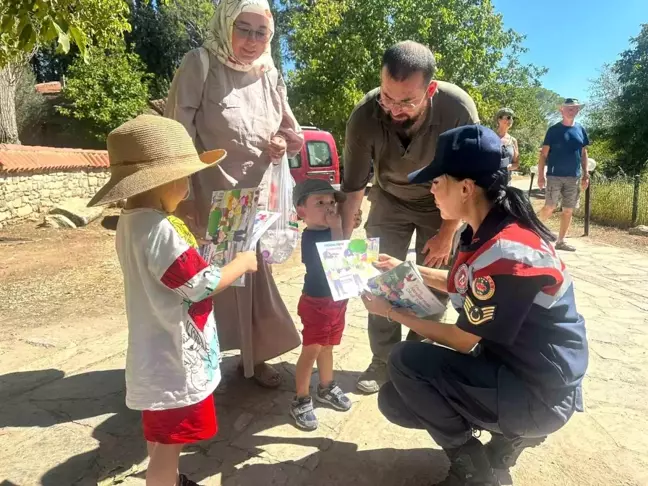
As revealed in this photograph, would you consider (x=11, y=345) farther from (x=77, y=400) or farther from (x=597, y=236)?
(x=597, y=236)

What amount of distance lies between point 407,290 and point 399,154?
0.98 metres

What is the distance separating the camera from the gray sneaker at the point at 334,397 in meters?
2.80

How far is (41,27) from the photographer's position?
8.87 feet

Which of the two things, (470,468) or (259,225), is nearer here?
(470,468)

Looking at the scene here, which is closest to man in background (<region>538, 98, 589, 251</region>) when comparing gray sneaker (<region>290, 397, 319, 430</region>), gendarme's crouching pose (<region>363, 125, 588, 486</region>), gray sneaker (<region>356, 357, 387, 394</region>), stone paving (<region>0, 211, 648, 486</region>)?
stone paving (<region>0, 211, 648, 486</region>)

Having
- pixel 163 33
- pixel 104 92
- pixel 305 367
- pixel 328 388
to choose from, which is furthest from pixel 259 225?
pixel 163 33

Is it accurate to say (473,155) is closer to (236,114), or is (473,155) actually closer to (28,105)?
(236,114)

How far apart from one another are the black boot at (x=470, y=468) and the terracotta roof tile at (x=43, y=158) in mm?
8335

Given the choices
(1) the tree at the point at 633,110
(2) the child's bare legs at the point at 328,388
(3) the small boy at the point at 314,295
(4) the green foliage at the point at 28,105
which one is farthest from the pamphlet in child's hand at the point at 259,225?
(4) the green foliage at the point at 28,105

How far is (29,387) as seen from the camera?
10.1 feet

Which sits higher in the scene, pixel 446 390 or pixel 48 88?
pixel 48 88

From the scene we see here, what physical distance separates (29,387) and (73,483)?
1088 millimetres

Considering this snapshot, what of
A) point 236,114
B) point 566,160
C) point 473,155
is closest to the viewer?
point 473,155

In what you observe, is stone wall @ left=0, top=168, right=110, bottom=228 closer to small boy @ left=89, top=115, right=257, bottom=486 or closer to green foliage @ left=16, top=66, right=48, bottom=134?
small boy @ left=89, top=115, right=257, bottom=486
